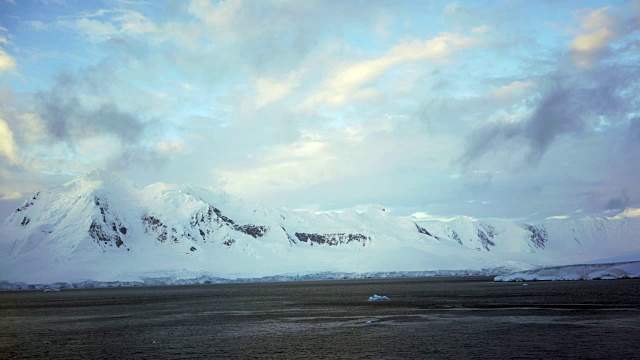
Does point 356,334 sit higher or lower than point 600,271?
lower

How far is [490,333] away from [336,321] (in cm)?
2548

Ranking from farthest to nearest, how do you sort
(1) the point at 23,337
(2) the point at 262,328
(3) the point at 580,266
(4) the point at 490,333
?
(3) the point at 580,266, (2) the point at 262,328, (1) the point at 23,337, (4) the point at 490,333

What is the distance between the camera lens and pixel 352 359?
1898 inches

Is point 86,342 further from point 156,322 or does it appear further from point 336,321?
point 336,321

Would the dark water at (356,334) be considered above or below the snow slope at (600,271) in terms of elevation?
below

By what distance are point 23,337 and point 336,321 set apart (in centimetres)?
4132

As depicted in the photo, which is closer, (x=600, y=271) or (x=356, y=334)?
(x=356, y=334)

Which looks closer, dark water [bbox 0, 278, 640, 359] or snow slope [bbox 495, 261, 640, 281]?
dark water [bbox 0, 278, 640, 359]

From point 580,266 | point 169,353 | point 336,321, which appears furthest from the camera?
point 580,266

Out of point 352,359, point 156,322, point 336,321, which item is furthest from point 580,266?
point 352,359

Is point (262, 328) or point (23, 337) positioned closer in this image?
point (23, 337)

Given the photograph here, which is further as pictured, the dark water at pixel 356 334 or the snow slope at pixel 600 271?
the snow slope at pixel 600 271

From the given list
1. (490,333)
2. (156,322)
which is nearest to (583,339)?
(490,333)

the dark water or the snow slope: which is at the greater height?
the snow slope
